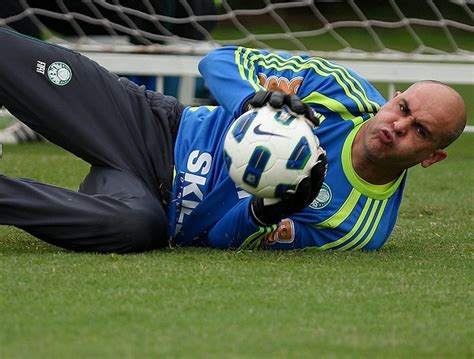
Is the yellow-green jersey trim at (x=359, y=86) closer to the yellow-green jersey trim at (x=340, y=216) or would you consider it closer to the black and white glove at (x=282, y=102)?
the yellow-green jersey trim at (x=340, y=216)

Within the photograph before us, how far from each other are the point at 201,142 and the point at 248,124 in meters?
0.56

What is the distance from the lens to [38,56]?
4.09 meters

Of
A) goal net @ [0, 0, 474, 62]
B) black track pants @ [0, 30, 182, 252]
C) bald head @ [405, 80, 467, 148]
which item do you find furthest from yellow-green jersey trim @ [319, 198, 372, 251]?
goal net @ [0, 0, 474, 62]

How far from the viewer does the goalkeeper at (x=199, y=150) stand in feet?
12.4

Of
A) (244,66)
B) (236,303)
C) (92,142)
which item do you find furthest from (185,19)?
(236,303)

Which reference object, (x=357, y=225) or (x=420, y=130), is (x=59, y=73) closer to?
(x=357, y=225)

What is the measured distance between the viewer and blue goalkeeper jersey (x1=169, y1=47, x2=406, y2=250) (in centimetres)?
392

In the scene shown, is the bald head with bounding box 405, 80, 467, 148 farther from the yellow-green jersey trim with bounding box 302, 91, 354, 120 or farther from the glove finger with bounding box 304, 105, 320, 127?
the glove finger with bounding box 304, 105, 320, 127

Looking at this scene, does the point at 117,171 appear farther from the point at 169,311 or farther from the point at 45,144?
the point at 45,144

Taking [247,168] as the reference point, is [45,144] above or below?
below

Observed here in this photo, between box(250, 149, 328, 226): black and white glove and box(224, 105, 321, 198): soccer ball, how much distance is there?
30 millimetres

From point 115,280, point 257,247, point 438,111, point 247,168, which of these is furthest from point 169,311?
point 438,111

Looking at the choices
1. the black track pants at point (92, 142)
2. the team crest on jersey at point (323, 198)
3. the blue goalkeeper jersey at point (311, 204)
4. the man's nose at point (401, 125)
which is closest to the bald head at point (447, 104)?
the man's nose at point (401, 125)

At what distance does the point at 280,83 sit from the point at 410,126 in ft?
1.72
